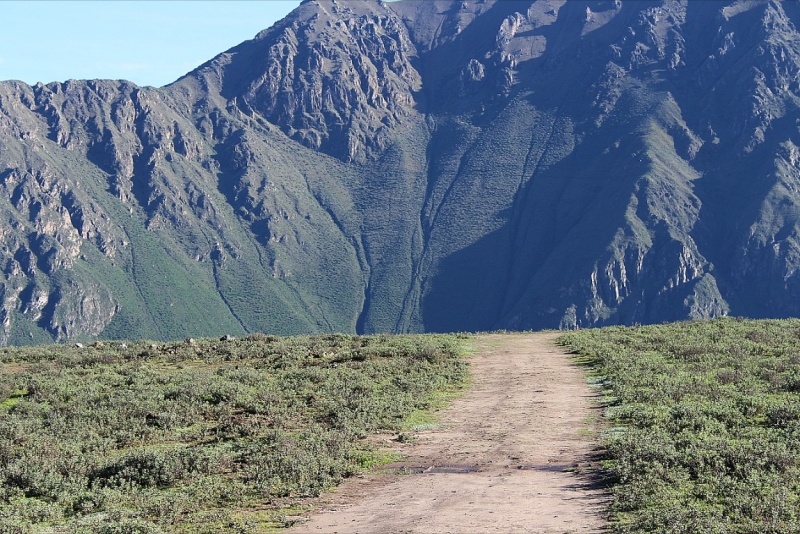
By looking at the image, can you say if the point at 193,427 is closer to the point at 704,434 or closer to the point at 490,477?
the point at 490,477

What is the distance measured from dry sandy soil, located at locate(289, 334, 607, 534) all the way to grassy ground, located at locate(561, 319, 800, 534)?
920 millimetres

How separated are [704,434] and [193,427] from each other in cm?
1483

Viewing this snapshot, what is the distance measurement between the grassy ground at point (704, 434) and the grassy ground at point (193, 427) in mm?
6579

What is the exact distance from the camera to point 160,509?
19188mm

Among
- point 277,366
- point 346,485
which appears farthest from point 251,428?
point 277,366

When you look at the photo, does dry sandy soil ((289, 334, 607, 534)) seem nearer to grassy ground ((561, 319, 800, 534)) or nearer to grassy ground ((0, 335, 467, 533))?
grassy ground ((561, 319, 800, 534))

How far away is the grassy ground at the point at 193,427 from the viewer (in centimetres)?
1981

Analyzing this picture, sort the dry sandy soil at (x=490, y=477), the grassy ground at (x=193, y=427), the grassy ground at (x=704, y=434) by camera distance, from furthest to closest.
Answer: the grassy ground at (x=193, y=427), the dry sandy soil at (x=490, y=477), the grassy ground at (x=704, y=434)

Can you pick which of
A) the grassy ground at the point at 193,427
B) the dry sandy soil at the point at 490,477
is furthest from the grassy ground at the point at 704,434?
the grassy ground at the point at 193,427

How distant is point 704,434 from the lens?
2286cm

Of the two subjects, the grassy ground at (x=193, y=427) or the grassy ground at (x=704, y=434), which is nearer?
the grassy ground at (x=704, y=434)

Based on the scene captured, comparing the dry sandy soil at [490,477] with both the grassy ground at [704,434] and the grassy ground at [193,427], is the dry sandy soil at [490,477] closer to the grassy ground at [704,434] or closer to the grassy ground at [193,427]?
the grassy ground at [704,434]

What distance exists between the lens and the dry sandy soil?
707 inches

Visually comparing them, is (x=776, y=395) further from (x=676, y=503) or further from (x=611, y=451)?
(x=676, y=503)
